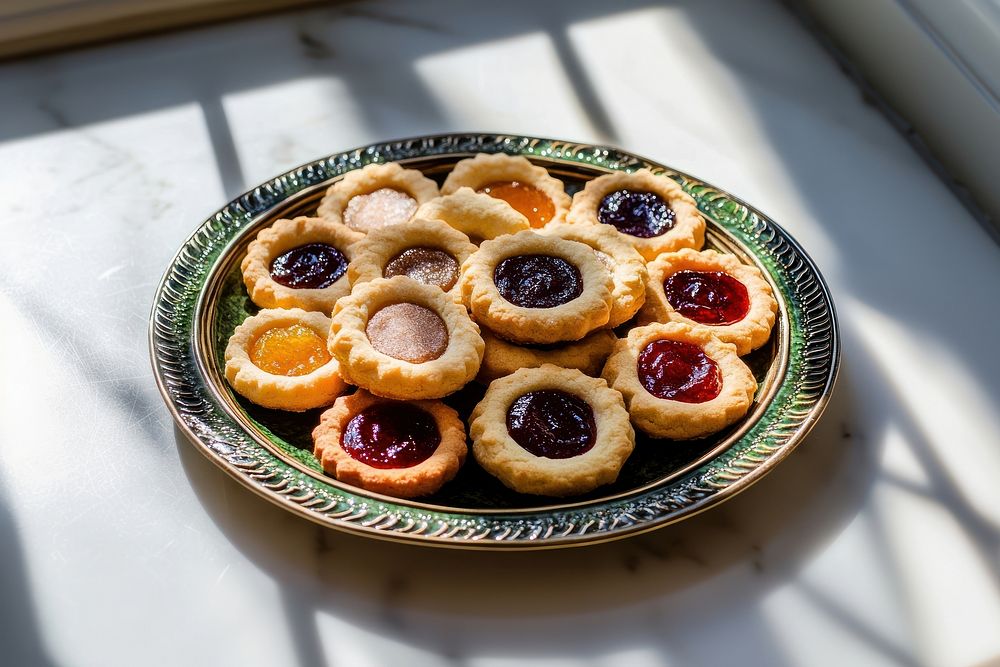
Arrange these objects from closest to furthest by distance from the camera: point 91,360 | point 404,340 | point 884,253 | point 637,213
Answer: point 404,340
point 91,360
point 637,213
point 884,253

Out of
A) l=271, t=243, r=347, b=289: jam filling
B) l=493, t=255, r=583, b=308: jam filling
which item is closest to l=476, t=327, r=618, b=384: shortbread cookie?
l=493, t=255, r=583, b=308: jam filling

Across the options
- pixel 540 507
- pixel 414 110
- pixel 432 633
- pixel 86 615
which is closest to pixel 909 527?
pixel 540 507

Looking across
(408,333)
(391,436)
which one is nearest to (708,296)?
(408,333)

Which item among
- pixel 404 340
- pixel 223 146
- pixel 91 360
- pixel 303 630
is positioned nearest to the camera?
pixel 303 630

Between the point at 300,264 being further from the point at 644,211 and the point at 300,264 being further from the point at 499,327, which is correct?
the point at 644,211

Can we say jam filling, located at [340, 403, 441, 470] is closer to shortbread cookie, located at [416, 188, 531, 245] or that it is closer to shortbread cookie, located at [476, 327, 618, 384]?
shortbread cookie, located at [476, 327, 618, 384]

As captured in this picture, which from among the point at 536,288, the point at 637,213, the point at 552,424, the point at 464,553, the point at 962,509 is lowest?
the point at 464,553

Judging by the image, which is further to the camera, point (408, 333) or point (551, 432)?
point (408, 333)
